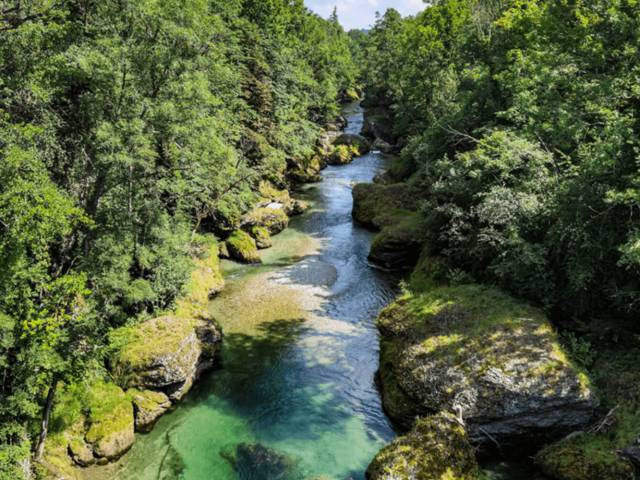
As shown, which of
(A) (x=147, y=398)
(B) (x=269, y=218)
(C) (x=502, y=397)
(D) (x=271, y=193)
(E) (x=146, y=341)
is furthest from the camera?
(D) (x=271, y=193)

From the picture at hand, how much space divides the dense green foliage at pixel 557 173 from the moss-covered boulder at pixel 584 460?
4362mm

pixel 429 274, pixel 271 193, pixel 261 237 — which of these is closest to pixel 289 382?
pixel 429 274

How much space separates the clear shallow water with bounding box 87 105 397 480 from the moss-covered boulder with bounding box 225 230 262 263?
807 millimetres

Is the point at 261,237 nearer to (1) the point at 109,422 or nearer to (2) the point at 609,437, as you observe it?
(1) the point at 109,422

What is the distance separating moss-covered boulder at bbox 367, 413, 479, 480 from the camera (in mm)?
11406

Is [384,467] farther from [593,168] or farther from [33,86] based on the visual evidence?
[33,86]

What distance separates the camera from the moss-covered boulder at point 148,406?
1493 centimetres

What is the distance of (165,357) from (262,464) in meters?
5.25

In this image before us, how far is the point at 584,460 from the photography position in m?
11.6

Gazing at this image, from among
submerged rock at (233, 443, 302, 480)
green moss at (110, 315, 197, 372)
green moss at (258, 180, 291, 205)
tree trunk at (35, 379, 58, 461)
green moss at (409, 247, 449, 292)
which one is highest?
green moss at (258, 180, 291, 205)

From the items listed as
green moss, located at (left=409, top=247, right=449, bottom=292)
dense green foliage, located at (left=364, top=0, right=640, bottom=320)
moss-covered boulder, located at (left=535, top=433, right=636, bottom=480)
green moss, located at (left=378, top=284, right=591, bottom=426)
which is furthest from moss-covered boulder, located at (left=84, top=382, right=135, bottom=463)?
dense green foliage, located at (left=364, top=0, right=640, bottom=320)

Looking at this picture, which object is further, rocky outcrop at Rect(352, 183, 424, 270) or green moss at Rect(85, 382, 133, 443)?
rocky outcrop at Rect(352, 183, 424, 270)

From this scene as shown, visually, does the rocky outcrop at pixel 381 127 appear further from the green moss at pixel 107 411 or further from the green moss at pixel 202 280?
the green moss at pixel 107 411

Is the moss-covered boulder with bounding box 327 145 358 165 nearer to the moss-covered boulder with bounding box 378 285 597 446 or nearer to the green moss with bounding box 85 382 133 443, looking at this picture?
the moss-covered boulder with bounding box 378 285 597 446
